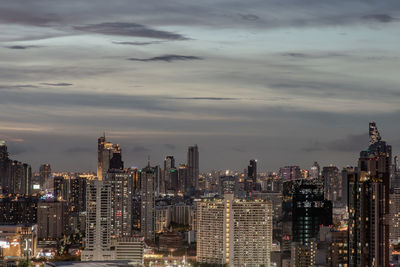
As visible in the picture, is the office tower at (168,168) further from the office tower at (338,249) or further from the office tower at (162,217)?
the office tower at (338,249)

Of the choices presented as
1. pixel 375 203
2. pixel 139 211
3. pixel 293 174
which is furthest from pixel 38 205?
pixel 375 203

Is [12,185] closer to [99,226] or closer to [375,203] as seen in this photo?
[99,226]

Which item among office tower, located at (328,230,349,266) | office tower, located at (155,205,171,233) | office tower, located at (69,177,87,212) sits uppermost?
office tower, located at (69,177,87,212)

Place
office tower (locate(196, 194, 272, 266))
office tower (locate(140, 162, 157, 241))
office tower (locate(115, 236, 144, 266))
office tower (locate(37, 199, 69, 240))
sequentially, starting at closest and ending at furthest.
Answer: office tower (locate(115, 236, 144, 266))
office tower (locate(196, 194, 272, 266))
office tower (locate(37, 199, 69, 240))
office tower (locate(140, 162, 157, 241))

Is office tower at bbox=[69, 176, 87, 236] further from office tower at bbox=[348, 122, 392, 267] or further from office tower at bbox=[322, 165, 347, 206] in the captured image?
office tower at bbox=[348, 122, 392, 267]

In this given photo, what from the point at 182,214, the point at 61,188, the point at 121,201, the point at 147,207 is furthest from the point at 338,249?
the point at 61,188

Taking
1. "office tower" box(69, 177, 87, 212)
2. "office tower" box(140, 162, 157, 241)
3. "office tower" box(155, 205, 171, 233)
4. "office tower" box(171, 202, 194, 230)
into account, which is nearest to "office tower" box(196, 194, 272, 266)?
"office tower" box(140, 162, 157, 241)

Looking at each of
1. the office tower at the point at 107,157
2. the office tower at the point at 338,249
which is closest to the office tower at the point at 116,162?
the office tower at the point at 107,157

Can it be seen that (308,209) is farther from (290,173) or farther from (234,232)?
(290,173)
